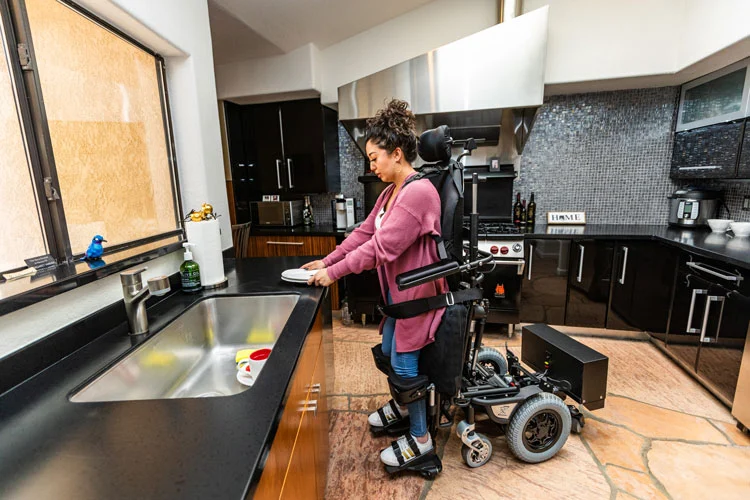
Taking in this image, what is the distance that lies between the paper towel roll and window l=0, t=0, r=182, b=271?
0.21m

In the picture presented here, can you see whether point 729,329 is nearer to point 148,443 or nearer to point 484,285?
point 484,285

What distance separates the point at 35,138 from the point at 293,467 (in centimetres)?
122

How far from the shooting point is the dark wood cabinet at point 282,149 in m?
3.53

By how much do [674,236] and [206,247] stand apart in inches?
120

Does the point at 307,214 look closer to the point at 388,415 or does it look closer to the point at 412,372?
the point at 388,415

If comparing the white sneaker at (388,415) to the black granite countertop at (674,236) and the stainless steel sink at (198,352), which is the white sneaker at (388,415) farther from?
the black granite countertop at (674,236)

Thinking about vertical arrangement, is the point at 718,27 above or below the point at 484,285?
above

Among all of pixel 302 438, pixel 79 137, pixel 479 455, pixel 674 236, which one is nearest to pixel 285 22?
pixel 79 137

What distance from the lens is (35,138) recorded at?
1.08 m

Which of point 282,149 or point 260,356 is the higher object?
point 282,149

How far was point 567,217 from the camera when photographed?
3.21m

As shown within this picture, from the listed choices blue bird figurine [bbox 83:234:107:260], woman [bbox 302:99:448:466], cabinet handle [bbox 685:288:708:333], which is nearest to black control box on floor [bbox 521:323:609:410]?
woman [bbox 302:99:448:466]

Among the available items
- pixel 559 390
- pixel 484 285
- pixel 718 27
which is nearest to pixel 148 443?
pixel 559 390

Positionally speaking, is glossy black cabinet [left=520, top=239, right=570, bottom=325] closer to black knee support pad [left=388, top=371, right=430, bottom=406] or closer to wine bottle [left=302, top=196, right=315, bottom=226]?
black knee support pad [left=388, top=371, right=430, bottom=406]
